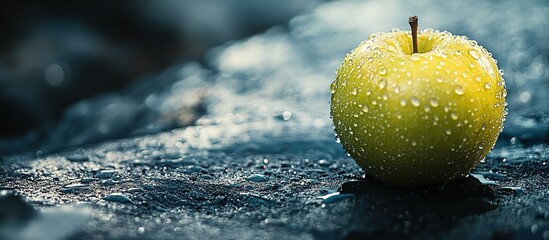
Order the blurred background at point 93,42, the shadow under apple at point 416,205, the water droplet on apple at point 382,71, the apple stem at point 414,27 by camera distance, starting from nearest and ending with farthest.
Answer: the shadow under apple at point 416,205, the water droplet on apple at point 382,71, the apple stem at point 414,27, the blurred background at point 93,42

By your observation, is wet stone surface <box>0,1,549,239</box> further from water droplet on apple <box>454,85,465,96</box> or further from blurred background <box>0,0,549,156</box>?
water droplet on apple <box>454,85,465,96</box>

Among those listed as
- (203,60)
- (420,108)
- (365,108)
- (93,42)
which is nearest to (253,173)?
(365,108)

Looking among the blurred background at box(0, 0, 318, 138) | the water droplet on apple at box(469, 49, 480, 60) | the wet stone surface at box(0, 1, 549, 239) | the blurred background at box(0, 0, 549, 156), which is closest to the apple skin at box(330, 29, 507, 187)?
the water droplet on apple at box(469, 49, 480, 60)

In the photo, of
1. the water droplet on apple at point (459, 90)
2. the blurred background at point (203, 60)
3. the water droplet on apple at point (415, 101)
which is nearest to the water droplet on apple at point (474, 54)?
the water droplet on apple at point (459, 90)

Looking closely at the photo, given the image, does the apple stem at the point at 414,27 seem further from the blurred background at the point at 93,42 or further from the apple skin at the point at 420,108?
the blurred background at the point at 93,42

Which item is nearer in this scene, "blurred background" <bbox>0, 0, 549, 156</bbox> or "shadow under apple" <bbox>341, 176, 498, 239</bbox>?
"shadow under apple" <bbox>341, 176, 498, 239</bbox>
